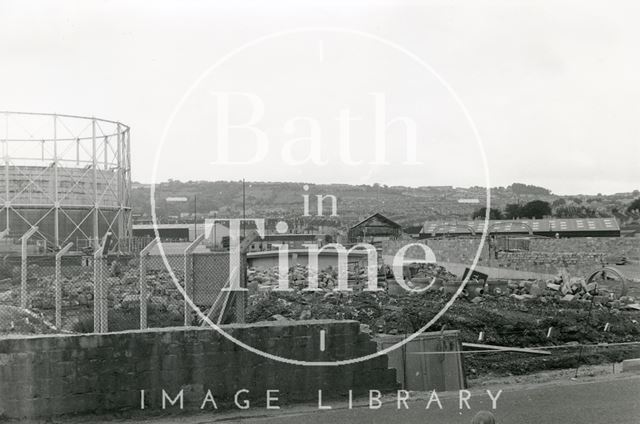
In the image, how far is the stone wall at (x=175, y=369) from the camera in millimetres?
6508

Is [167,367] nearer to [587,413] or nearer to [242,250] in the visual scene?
[242,250]

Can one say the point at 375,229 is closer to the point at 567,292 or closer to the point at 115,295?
the point at 567,292

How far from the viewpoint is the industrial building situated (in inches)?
2206

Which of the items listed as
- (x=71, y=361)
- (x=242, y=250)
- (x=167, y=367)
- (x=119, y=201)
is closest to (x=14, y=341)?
(x=71, y=361)

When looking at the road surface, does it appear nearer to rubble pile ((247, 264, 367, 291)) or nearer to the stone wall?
the stone wall

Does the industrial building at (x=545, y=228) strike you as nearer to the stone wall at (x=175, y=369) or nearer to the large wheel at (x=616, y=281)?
the large wheel at (x=616, y=281)

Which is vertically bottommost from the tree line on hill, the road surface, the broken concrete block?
the broken concrete block

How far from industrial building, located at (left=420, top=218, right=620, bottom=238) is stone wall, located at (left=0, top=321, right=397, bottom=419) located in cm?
4674

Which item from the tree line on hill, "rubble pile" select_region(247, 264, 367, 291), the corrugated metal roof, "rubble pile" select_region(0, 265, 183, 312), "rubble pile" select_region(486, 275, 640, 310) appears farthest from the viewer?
the tree line on hill

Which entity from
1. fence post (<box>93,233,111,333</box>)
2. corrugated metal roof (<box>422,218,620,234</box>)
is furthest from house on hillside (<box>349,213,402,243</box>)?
fence post (<box>93,233,111,333</box>)

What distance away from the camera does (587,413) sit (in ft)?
23.2

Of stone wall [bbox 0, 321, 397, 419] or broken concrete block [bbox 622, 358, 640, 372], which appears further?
broken concrete block [bbox 622, 358, 640, 372]

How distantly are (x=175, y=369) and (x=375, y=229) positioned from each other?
48.3 m

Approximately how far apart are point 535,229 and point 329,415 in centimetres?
5773
